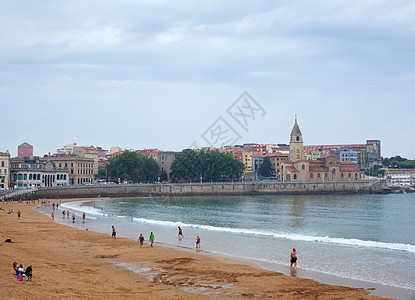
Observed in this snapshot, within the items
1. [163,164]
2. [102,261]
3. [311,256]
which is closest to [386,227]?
[311,256]

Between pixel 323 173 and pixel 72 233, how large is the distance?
331 feet

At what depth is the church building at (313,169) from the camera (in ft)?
415

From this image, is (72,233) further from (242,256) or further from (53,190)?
(53,190)

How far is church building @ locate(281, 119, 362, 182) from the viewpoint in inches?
4983

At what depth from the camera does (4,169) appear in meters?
88.1

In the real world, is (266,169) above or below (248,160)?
below

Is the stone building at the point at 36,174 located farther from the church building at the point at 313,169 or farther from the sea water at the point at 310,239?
the church building at the point at 313,169

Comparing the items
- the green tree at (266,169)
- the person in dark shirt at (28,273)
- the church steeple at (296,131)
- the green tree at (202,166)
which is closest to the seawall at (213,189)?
the green tree at (202,166)

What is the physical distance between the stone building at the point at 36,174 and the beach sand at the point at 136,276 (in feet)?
219

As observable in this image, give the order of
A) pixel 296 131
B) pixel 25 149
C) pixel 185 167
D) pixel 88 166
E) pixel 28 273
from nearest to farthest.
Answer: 1. pixel 28 273
2. pixel 88 166
3. pixel 185 167
4. pixel 296 131
5. pixel 25 149

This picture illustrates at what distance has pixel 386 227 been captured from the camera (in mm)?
45250

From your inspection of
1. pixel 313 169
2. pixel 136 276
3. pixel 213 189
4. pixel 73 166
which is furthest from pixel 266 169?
pixel 136 276

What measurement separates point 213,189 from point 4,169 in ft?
151

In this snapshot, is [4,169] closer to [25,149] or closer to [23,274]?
[23,274]
